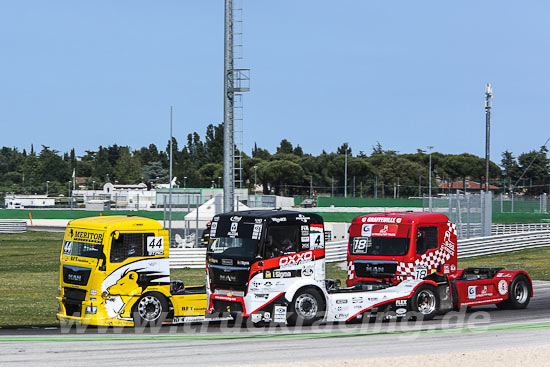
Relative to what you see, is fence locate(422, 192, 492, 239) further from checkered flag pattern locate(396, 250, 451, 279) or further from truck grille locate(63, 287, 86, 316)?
truck grille locate(63, 287, 86, 316)

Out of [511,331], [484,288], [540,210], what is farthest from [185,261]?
[540,210]

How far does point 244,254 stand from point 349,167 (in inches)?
4422

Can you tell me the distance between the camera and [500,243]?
37.9 meters

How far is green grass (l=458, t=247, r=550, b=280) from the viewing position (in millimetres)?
28750

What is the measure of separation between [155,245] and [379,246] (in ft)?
16.1

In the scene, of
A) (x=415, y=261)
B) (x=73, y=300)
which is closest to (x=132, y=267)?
(x=73, y=300)

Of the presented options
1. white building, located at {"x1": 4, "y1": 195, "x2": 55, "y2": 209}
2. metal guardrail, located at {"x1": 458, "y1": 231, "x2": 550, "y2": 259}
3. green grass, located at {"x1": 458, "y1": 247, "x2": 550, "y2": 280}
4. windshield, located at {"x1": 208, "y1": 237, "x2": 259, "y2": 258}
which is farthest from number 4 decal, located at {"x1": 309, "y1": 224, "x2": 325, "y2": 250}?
white building, located at {"x1": 4, "y1": 195, "x2": 55, "y2": 209}

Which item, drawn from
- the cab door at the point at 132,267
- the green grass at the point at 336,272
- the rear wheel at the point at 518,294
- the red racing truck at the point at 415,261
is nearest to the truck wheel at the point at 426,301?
the red racing truck at the point at 415,261

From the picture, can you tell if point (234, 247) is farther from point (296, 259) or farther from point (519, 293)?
point (519, 293)

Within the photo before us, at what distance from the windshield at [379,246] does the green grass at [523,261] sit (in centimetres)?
1201

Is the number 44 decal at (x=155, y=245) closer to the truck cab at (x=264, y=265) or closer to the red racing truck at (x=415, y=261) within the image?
the truck cab at (x=264, y=265)

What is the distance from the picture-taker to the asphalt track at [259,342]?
11.5 meters

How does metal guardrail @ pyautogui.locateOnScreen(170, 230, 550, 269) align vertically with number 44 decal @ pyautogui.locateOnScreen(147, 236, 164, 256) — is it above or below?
below

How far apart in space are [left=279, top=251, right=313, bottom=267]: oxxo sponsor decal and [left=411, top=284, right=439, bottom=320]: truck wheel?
2.53 metres
